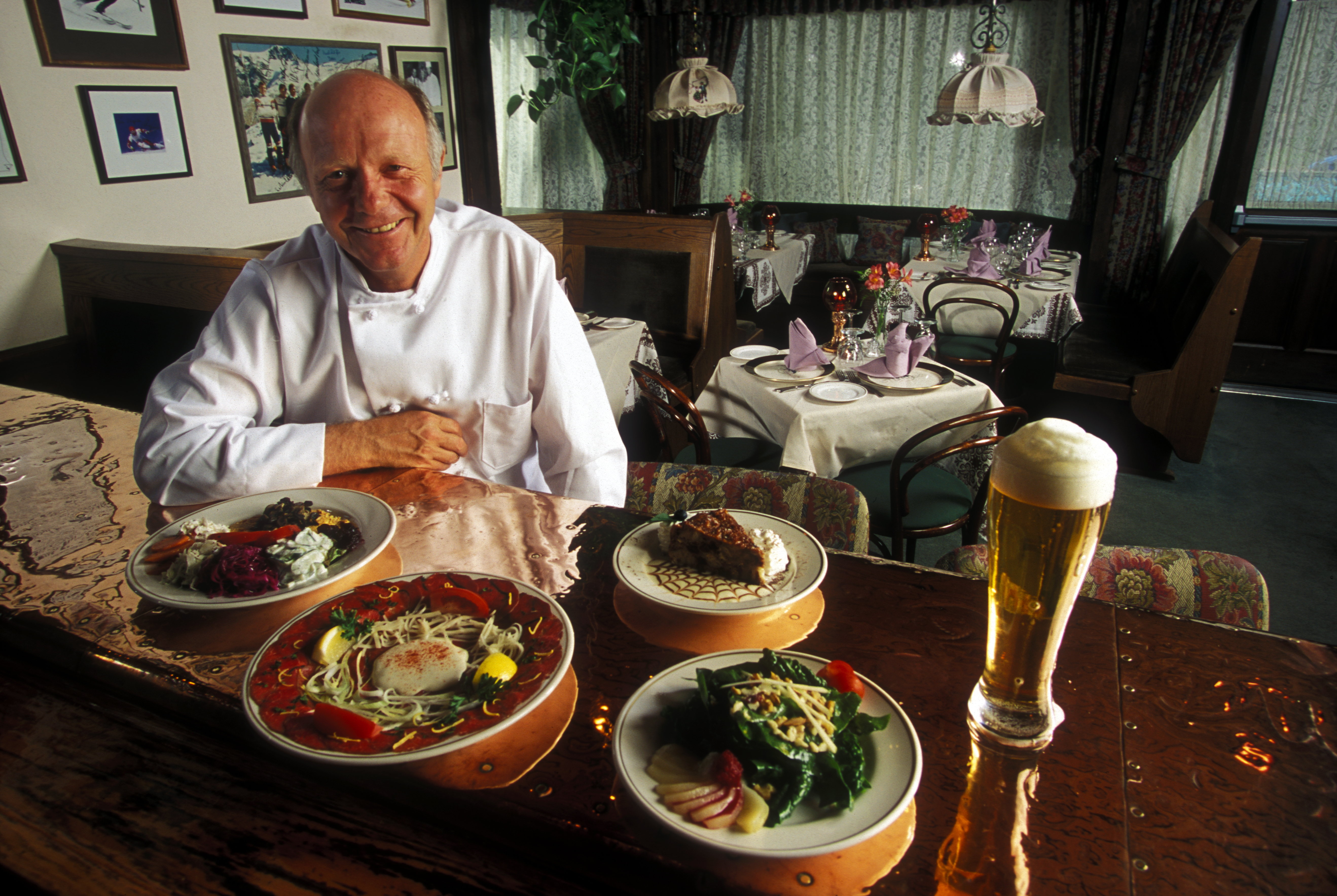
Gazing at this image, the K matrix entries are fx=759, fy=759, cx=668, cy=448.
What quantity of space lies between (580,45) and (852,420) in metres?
5.01

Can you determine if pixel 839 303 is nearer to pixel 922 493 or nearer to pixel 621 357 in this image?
pixel 922 493

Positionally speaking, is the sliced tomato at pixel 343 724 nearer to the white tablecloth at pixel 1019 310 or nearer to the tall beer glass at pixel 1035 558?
the tall beer glass at pixel 1035 558

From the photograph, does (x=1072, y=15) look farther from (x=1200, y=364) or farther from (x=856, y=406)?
(x=856, y=406)

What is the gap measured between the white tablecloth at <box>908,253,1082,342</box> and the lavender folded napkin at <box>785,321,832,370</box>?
178cm

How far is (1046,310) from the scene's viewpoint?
4.49 m

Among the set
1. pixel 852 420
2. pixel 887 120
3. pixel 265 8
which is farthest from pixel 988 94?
pixel 265 8

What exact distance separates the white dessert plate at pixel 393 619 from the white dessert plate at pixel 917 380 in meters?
2.26

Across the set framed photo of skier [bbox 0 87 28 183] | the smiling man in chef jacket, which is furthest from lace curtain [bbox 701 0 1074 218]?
the smiling man in chef jacket

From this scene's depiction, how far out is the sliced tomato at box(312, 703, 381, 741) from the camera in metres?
0.75

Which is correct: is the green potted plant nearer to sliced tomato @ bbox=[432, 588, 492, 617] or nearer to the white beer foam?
sliced tomato @ bbox=[432, 588, 492, 617]

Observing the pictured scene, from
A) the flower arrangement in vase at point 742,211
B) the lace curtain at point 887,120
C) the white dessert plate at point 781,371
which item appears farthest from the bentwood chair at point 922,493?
the lace curtain at point 887,120

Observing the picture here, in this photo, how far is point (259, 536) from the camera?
112cm

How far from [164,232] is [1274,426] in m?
6.60

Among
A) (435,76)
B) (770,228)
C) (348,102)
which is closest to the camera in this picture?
(348,102)
